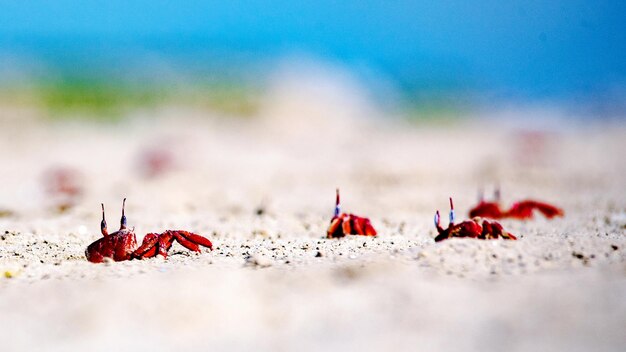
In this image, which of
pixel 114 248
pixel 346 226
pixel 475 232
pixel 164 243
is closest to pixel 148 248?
pixel 164 243

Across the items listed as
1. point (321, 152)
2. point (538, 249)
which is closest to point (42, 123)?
point (321, 152)

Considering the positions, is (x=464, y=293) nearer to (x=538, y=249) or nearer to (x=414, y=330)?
(x=414, y=330)

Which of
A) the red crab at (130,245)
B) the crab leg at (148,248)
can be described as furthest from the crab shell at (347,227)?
the crab leg at (148,248)

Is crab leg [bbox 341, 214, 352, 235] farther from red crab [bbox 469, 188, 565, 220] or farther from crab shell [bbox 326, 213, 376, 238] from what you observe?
red crab [bbox 469, 188, 565, 220]

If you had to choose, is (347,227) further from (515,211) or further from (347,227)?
(515,211)

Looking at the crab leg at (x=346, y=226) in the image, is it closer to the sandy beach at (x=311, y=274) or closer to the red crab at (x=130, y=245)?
the sandy beach at (x=311, y=274)

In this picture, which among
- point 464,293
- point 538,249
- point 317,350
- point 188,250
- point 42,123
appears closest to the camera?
point 317,350

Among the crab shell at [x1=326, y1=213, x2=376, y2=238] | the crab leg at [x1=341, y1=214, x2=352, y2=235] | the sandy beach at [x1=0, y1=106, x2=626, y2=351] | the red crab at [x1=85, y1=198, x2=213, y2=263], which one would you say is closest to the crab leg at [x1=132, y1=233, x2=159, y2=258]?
the red crab at [x1=85, y1=198, x2=213, y2=263]

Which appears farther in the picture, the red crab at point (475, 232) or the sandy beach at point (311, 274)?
the red crab at point (475, 232)
